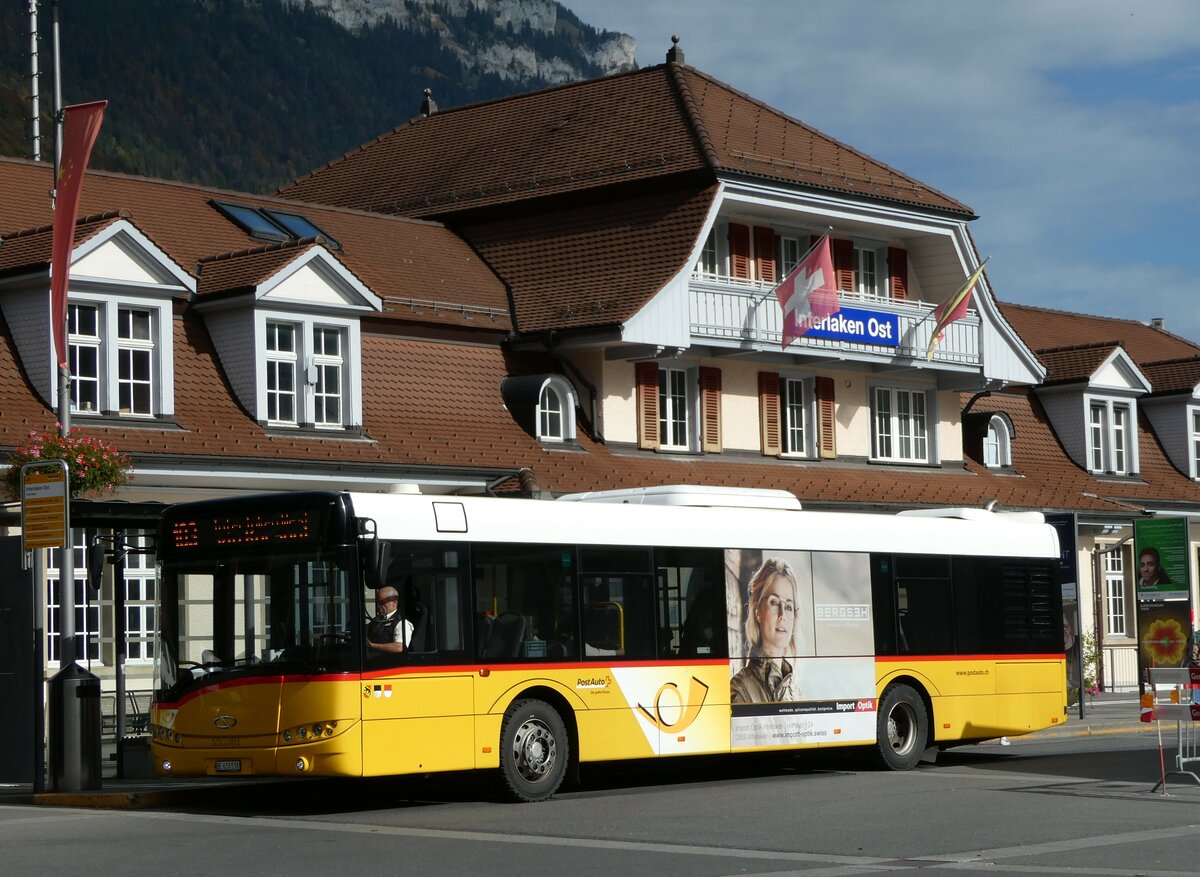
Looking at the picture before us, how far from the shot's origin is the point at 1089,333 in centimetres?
5209

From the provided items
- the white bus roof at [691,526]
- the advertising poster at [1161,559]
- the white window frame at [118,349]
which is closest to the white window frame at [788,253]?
the advertising poster at [1161,559]

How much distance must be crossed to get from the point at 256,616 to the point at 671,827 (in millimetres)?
4141

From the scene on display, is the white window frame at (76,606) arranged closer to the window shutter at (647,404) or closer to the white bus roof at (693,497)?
the white bus roof at (693,497)

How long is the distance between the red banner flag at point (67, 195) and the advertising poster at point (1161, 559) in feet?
59.2

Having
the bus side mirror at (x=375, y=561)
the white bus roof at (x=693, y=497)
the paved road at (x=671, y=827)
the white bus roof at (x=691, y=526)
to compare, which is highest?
the white bus roof at (x=693, y=497)

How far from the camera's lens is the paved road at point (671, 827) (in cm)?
1312

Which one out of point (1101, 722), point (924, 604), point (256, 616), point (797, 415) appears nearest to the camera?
point (256, 616)

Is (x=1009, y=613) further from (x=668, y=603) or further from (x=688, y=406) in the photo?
(x=688, y=406)

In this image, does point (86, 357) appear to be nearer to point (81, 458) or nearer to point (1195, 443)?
point (81, 458)

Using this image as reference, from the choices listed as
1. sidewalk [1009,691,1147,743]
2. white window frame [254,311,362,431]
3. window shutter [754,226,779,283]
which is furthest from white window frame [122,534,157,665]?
window shutter [754,226,779,283]

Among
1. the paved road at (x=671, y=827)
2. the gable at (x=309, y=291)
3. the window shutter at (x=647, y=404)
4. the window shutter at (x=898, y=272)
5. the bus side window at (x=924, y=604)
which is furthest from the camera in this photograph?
the window shutter at (x=898, y=272)

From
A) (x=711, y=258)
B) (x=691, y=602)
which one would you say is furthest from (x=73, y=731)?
(x=711, y=258)

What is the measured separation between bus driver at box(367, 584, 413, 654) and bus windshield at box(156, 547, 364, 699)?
0.50 ft

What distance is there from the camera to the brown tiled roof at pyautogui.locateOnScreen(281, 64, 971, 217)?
118 ft
